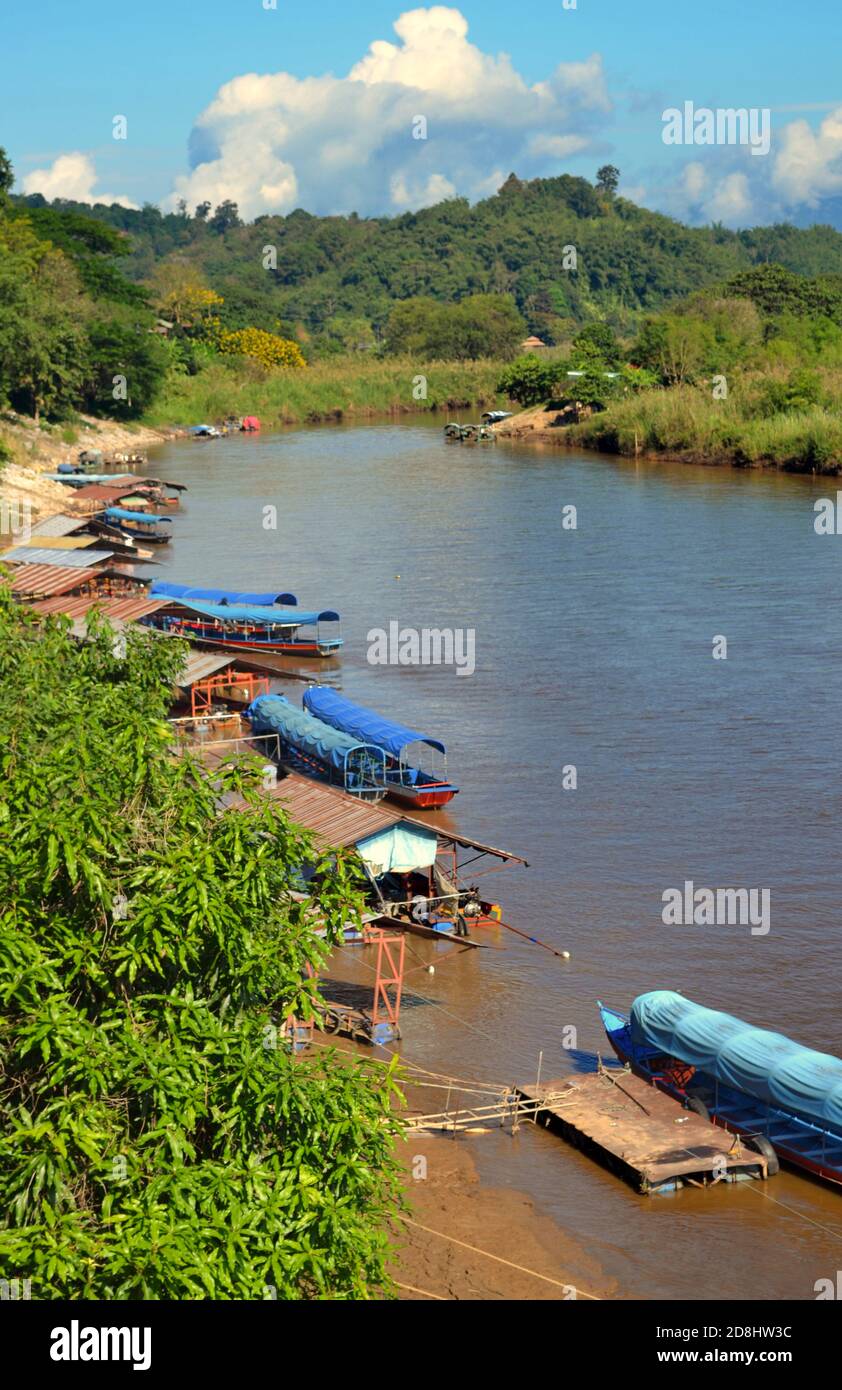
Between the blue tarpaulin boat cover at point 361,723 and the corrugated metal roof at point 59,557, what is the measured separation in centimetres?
1550

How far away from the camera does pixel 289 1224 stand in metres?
8.92

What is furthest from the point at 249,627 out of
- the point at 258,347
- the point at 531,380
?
the point at 258,347

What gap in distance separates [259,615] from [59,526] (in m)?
15.2

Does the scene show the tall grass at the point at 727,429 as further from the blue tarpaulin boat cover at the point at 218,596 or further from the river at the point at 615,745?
the blue tarpaulin boat cover at the point at 218,596

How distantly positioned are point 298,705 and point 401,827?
13174 mm

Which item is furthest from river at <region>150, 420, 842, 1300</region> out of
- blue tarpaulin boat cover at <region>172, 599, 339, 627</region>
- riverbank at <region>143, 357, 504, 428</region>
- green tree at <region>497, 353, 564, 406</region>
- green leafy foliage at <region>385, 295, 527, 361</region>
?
green leafy foliage at <region>385, 295, 527, 361</region>

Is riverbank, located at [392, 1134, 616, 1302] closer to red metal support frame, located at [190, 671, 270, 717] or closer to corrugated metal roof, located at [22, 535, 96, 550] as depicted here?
red metal support frame, located at [190, 671, 270, 717]

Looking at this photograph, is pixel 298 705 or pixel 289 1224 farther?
pixel 298 705

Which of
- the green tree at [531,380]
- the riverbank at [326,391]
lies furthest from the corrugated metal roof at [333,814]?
the riverbank at [326,391]

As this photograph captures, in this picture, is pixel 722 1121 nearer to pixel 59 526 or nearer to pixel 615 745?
pixel 615 745

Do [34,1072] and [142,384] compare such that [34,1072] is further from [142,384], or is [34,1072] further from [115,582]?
[142,384]

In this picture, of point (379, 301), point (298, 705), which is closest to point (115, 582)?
point (298, 705)

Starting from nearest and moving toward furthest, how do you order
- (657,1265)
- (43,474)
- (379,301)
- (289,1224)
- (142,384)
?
1. (289,1224)
2. (657,1265)
3. (43,474)
4. (142,384)
5. (379,301)

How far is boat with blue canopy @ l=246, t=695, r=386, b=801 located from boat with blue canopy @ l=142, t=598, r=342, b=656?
29.8 feet
